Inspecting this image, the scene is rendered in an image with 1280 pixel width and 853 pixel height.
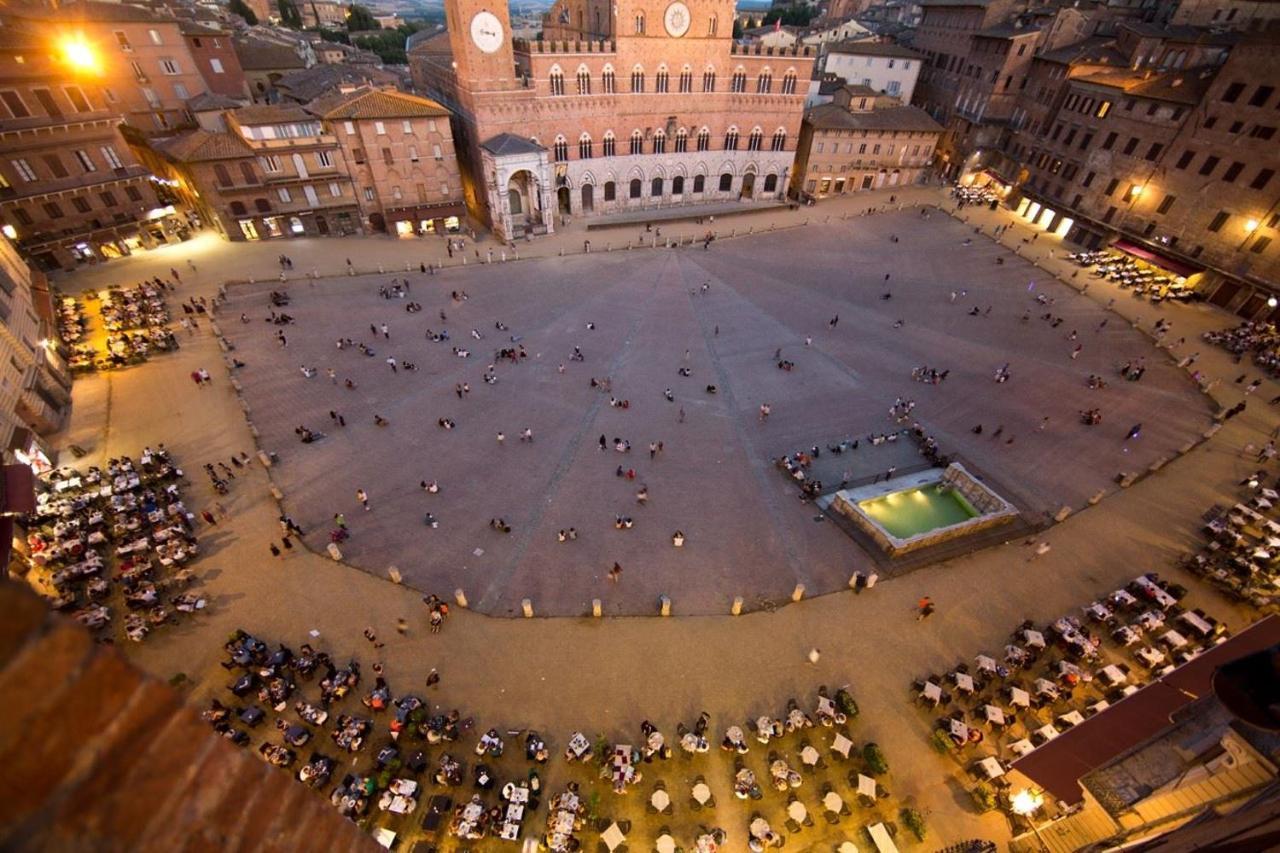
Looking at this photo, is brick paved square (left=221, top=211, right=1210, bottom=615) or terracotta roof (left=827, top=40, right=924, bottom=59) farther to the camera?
terracotta roof (left=827, top=40, right=924, bottom=59)

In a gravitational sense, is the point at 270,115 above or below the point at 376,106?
below

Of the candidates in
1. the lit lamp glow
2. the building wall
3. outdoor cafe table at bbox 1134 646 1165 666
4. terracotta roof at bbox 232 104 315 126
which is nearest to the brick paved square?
outdoor cafe table at bbox 1134 646 1165 666

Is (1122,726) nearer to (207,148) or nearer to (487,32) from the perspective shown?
(487,32)

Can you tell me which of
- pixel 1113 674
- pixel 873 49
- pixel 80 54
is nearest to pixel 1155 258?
pixel 1113 674

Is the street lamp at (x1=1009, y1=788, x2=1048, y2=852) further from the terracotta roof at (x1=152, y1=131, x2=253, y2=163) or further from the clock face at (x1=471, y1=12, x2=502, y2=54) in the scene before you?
the terracotta roof at (x1=152, y1=131, x2=253, y2=163)

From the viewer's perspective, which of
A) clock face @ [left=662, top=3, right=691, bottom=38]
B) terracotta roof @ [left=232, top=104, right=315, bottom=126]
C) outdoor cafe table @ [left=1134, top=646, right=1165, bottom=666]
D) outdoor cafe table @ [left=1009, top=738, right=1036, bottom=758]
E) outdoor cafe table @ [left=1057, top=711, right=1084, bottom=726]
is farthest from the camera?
clock face @ [left=662, top=3, right=691, bottom=38]

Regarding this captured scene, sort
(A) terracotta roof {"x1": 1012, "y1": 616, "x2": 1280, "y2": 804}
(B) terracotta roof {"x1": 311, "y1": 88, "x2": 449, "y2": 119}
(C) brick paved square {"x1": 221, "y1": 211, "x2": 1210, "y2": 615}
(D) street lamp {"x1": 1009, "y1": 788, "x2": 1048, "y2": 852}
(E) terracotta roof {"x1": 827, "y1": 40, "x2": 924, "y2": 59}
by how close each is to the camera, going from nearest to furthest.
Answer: (A) terracotta roof {"x1": 1012, "y1": 616, "x2": 1280, "y2": 804}, (D) street lamp {"x1": 1009, "y1": 788, "x2": 1048, "y2": 852}, (C) brick paved square {"x1": 221, "y1": 211, "x2": 1210, "y2": 615}, (B) terracotta roof {"x1": 311, "y1": 88, "x2": 449, "y2": 119}, (E) terracotta roof {"x1": 827, "y1": 40, "x2": 924, "y2": 59}
